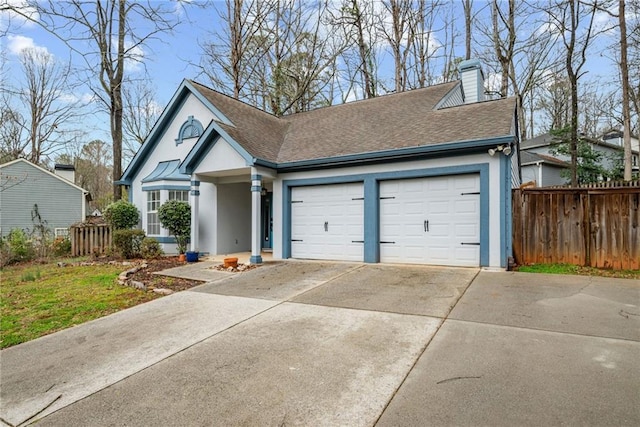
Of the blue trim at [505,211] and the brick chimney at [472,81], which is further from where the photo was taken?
the brick chimney at [472,81]

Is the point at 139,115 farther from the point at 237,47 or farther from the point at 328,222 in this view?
the point at 328,222

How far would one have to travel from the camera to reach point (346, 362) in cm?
338

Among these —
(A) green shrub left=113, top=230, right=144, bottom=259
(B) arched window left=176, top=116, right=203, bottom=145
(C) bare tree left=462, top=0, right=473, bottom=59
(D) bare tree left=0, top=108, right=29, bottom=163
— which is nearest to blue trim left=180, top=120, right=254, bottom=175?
(B) arched window left=176, top=116, right=203, bottom=145

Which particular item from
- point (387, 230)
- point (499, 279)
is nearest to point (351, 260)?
point (387, 230)

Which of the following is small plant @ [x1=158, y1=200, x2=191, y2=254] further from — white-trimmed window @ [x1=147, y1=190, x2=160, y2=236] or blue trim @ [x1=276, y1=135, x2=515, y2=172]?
blue trim @ [x1=276, y1=135, x2=515, y2=172]

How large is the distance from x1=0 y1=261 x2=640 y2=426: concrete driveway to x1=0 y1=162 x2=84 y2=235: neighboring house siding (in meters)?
21.0

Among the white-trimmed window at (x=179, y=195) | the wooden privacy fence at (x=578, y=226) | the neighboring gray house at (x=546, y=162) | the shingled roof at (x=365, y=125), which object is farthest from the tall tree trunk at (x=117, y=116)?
the neighboring gray house at (x=546, y=162)

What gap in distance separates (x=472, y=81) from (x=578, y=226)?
634 cm

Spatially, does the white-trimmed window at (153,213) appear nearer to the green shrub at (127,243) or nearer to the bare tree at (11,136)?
the green shrub at (127,243)

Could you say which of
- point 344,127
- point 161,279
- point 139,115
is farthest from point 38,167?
point 344,127

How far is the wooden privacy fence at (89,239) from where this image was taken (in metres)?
12.3

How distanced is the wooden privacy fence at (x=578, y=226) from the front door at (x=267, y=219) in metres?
7.75

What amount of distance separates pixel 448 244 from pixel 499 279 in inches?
63.2

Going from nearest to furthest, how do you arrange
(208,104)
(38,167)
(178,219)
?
(178,219)
(208,104)
(38,167)
